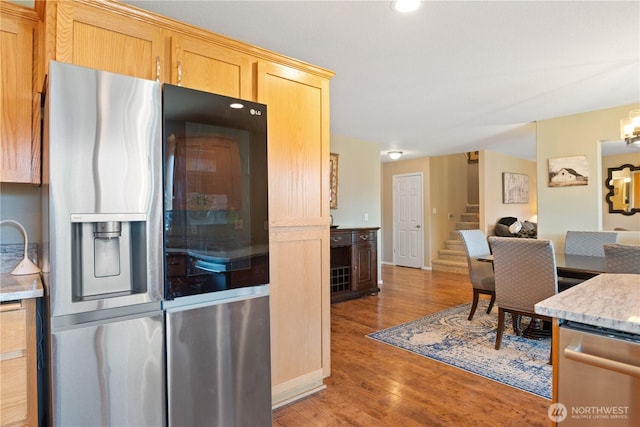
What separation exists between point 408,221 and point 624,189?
390 cm

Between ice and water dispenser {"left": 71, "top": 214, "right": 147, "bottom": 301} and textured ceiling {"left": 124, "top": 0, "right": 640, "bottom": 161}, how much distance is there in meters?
1.35

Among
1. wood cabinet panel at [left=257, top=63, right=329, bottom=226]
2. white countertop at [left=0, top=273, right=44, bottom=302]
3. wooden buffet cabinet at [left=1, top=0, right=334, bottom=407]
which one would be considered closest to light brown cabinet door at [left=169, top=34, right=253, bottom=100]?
wooden buffet cabinet at [left=1, top=0, right=334, bottom=407]

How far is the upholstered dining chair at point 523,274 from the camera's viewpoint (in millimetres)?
2738

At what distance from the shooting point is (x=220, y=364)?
1.63 metres

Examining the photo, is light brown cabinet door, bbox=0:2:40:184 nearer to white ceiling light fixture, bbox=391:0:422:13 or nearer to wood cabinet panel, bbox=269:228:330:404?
wood cabinet panel, bbox=269:228:330:404

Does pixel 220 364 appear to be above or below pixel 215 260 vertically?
below

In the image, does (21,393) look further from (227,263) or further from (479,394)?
(479,394)

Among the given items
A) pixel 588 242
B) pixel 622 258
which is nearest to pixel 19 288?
pixel 622 258

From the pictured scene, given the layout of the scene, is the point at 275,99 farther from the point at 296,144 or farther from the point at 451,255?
the point at 451,255

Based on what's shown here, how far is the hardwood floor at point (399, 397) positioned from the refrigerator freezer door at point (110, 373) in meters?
0.88

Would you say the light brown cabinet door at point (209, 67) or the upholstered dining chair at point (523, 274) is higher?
the light brown cabinet door at point (209, 67)

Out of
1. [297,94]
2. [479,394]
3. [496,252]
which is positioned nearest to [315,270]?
[297,94]

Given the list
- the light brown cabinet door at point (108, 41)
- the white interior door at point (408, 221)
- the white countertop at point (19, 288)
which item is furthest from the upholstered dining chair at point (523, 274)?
the white interior door at point (408, 221)

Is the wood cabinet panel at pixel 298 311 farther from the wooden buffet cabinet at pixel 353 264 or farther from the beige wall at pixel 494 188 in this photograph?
the beige wall at pixel 494 188
